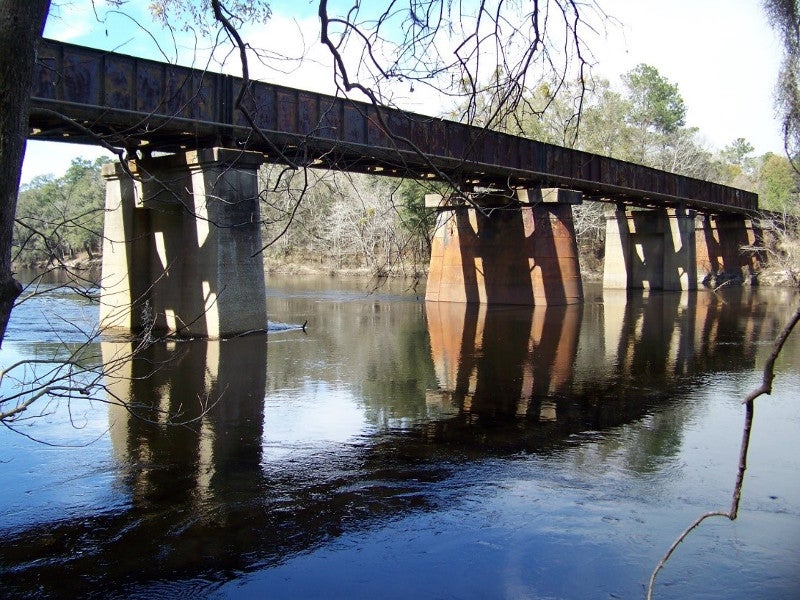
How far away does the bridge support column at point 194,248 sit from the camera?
723 inches

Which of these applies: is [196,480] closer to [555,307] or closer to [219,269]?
[219,269]

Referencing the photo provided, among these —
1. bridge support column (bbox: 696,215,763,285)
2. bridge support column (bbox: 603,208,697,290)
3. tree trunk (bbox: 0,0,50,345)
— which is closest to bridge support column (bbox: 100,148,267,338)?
tree trunk (bbox: 0,0,50,345)

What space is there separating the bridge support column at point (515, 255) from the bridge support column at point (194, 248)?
1071cm

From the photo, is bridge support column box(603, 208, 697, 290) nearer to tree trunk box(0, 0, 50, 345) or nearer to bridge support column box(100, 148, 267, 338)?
bridge support column box(100, 148, 267, 338)

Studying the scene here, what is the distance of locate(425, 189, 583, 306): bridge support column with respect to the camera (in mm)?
29234

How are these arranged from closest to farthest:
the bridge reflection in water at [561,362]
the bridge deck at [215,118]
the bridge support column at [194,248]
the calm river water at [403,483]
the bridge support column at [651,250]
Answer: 1. the calm river water at [403,483]
2. the bridge reflection in water at [561,362]
3. the bridge deck at [215,118]
4. the bridge support column at [194,248]
5. the bridge support column at [651,250]

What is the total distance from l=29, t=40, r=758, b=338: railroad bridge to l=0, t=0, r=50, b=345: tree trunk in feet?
3.30

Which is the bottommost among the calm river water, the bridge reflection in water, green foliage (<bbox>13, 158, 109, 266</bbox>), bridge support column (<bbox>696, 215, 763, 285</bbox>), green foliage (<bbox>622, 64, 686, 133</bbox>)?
the calm river water

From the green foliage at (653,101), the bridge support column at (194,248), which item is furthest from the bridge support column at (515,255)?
the green foliage at (653,101)

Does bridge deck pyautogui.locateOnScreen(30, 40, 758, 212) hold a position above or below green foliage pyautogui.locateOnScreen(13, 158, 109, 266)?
above

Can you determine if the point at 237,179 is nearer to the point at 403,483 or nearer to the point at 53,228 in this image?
the point at 403,483

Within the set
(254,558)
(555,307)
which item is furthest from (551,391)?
(555,307)

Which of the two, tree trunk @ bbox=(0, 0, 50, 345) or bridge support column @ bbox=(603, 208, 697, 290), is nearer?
tree trunk @ bbox=(0, 0, 50, 345)

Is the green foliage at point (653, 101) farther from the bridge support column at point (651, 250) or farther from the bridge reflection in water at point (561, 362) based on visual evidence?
the bridge reflection in water at point (561, 362)
